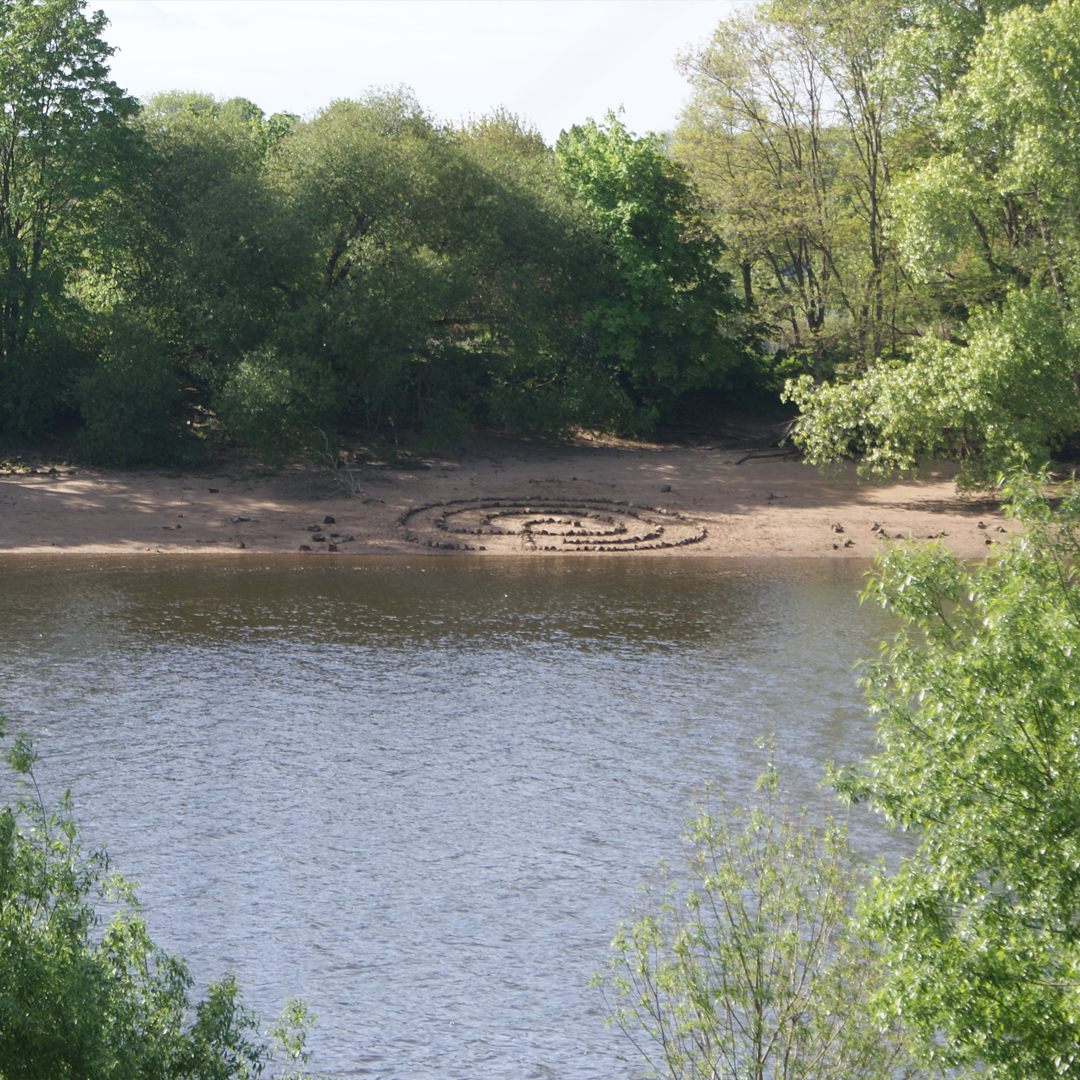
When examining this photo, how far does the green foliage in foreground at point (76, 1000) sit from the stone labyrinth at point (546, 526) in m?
28.0

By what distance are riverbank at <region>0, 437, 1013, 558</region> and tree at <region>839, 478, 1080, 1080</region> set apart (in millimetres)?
23464

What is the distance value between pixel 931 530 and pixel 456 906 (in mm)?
28139

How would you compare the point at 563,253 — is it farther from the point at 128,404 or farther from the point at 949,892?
the point at 949,892

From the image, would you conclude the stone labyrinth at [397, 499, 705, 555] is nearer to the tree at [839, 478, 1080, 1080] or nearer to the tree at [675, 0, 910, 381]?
the tree at [675, 0, 910, 381]

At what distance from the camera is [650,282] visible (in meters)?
50.9

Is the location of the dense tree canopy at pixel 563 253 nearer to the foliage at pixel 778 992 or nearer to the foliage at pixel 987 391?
the foliage at pixel 987 391

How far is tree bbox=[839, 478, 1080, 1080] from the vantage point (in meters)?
8.45

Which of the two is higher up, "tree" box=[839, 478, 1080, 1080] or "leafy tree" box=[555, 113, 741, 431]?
"leafy tree" box=[555, 113, 741, 431]

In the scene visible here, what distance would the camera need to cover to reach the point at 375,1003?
511 inches

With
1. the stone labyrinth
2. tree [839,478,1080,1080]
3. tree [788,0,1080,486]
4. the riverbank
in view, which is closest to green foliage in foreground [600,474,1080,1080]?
tree [839,478,1080,1080]

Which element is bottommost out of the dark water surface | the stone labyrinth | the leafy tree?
the dark water surface

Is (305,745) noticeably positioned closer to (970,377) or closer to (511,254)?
(970,377)

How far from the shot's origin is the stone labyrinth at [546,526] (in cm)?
3753

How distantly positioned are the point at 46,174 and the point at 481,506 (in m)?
19.3
